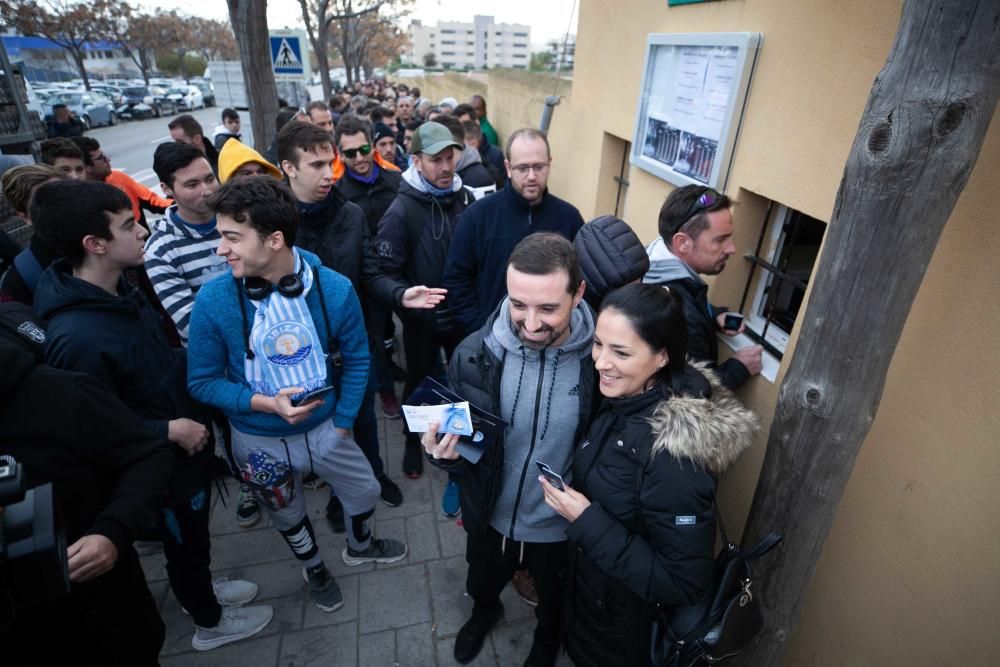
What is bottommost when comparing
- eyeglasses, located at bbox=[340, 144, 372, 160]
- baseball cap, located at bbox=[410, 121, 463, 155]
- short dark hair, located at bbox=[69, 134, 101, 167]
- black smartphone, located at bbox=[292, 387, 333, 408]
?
black smartphone, located at bbox=[292, 387, 333, 408]

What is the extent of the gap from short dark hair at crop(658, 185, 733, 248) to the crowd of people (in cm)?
1

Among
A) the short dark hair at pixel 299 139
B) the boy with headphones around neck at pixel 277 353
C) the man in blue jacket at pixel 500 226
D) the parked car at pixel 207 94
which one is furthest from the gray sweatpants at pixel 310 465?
the parked car at pixel 207 94

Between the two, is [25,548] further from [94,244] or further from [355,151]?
[355,151]

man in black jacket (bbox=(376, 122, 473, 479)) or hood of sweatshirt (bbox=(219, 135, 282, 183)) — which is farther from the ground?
hood of sweatshirt (bbox=(219, 135, 282, 183))

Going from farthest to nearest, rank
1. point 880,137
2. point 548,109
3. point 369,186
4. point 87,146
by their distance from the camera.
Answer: point 548,109
point 87,146
point 369,186
point 880,137

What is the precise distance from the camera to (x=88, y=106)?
981 inches

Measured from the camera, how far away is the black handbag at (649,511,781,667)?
1.76 m

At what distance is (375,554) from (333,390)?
127 cm

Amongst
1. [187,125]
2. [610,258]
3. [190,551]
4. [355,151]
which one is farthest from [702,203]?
[187,125]

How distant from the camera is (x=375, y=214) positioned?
15.9 ft

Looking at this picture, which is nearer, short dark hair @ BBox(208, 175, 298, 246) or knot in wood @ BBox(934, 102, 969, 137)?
knot in wood @ BBox(934, 102, 969, 137)

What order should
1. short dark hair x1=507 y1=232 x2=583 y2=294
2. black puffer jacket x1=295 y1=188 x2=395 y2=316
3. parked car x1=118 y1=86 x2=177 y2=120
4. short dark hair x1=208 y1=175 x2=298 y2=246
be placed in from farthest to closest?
1. parked car x1=118 y1=86 x2=177 y2=120
2. black puffer jacket x1=295 y1=188 x2=395 y2=316
3. short dark hair x1=208 y1=175 x2=298 y2=246
4. short dark hair x1=507 y1=232 x2=583 y2=294

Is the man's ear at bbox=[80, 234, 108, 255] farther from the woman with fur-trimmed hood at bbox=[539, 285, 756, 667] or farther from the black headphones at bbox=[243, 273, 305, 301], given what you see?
the woman with fur-trimmed hood at bbox=[539, 285, 756, 667]

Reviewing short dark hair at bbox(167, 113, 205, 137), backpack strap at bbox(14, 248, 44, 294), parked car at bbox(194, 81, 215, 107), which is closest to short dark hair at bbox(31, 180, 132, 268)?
backpack strap at bbox(14, 248, 44, 294)
